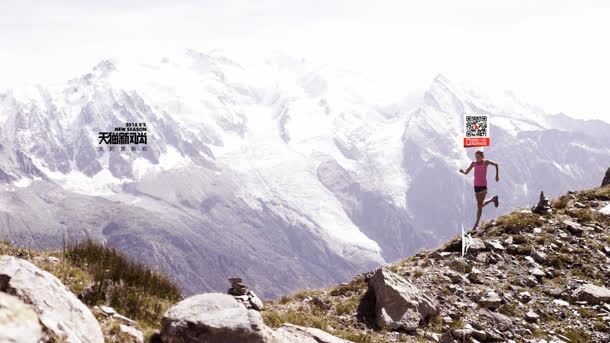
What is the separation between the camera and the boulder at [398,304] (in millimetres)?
14875

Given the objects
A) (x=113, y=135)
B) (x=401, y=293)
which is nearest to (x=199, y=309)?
(x=401, y=293)

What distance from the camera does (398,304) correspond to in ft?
50.0

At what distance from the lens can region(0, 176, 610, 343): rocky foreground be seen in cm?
915

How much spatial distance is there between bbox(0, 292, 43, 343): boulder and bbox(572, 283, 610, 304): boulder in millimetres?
15166

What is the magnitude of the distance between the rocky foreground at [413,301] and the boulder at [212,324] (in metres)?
0.02

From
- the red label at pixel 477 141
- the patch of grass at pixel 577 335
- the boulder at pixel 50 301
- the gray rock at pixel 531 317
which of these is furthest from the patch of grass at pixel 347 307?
the red label at pixel 477 141

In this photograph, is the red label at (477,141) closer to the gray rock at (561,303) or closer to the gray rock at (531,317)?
the gray rock at (561,303)

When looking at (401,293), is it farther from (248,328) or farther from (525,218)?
(525,218)

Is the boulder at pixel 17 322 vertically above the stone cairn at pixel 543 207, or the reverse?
the boulder at pixel 17 322

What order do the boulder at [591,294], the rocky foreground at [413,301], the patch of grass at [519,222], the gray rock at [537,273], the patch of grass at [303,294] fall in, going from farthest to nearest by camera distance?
the patch of grass at [519,222]
the gray rock at [537,273]
the patch of grass at [303,294]
the boulder at [591,294]
the rocky foreground at [413,301]

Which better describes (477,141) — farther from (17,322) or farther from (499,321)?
(17,322)

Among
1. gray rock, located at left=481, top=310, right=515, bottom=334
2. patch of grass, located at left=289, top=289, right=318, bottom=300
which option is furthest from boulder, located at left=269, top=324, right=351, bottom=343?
gray rock, located at left=481, top=310, right=515, bottom=334

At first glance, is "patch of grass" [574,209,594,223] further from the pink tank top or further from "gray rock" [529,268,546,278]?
"gray rock" [529,268,546,278]

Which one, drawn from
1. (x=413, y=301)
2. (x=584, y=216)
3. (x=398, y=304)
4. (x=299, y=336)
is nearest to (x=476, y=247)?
(x=584, y=216)
